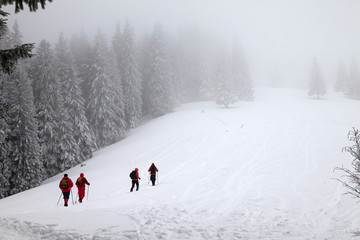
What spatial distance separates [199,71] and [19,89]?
1747 inches

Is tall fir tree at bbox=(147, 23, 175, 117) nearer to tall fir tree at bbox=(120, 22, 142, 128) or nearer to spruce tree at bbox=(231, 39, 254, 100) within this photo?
tall fir tree at bbox=(120, 22, 142, 128)

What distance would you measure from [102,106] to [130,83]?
828 centimetres

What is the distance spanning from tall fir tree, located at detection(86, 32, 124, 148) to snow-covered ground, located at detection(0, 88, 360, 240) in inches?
133

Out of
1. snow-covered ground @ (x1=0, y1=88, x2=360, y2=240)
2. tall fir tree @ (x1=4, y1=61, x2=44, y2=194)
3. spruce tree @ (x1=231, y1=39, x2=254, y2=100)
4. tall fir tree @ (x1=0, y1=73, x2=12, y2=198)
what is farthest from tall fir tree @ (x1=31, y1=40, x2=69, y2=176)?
spruce tree @ (x1=231, y1=39, x2=254, y2=100)

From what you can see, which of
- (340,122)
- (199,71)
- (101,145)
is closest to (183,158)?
(101,145)

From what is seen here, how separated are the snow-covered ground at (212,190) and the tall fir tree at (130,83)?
6226 mm

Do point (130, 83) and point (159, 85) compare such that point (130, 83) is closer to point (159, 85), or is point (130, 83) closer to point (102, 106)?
point (159, 85)

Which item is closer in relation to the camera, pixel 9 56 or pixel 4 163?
pixel 9 56

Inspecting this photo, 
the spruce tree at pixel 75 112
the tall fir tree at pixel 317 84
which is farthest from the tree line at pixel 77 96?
the tall fir tree at pixel 317 84

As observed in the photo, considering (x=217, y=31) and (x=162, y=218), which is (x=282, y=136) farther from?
(x=217, y=31)

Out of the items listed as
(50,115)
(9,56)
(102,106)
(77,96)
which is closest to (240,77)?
(102,106)

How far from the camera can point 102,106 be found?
35.0m

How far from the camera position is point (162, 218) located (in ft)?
34.8

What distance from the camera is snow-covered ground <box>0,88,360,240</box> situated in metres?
9.41
